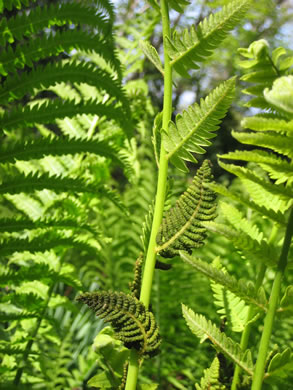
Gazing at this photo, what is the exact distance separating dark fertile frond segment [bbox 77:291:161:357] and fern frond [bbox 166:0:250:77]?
196mm

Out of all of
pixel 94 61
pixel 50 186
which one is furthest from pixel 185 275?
pixel 94 61

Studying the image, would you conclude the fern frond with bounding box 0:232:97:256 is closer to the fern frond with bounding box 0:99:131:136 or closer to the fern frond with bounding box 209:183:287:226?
the fern frond with bounding box 0:99:131:136

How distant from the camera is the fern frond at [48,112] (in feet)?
1.95

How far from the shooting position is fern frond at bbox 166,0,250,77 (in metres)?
0.35

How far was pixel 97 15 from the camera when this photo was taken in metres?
0.71

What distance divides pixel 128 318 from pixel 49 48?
466mm

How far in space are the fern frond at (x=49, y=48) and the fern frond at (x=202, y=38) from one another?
31cm

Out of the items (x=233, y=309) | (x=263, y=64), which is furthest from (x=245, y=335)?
(x=263, y=64)

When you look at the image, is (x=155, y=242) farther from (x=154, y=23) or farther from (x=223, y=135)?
(x=223, y=135)

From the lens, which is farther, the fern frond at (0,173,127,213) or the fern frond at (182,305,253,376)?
the fern frond at (0,173,127,213)

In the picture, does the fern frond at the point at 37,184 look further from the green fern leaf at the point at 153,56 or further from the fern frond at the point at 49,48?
the green fern leaf at the point at 153,56

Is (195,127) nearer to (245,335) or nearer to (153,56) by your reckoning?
(153,56)

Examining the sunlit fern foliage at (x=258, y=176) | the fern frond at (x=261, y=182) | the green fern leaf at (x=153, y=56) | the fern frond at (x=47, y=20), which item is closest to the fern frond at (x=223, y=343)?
the sunlit fern foliage at (x=258, y=176)

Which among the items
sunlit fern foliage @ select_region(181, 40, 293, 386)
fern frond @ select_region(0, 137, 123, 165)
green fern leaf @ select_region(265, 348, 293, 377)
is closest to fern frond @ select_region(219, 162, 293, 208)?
sunlit fern foliage @ select_region(181, 40, 293, 386)
